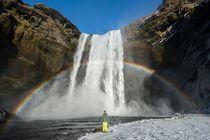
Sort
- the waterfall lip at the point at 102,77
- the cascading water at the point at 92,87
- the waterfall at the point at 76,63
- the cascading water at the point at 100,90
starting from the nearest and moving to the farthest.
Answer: the cascading water at the point at 100,90
the cascading water at the point at 92,87
the waterfall lip at the point at 102,77
the waterfall at the point at 76,63

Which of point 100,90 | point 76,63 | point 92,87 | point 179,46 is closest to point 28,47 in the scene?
point 76,63

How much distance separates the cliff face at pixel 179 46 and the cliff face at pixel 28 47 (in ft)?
54.7

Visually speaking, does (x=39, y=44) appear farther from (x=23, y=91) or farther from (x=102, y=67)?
(x=102, y=67)

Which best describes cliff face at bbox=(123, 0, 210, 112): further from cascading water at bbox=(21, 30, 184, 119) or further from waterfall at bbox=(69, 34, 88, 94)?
waterfall at bbox=(69, 34, 88, 94)

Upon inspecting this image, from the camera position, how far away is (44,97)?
66812 mm

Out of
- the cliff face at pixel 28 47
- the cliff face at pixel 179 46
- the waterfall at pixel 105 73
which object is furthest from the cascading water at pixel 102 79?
the cliff face at pixel 28 47

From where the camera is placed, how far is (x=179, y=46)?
184ft

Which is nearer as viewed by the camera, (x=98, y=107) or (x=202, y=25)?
(x=202, y=25)

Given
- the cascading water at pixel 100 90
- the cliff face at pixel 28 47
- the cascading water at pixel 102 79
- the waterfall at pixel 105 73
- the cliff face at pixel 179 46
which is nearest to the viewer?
the cliff face at pixel 179 46

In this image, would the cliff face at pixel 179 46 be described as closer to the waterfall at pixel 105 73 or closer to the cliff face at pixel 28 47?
the waterfall at pixel 105 73

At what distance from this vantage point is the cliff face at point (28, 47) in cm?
5778

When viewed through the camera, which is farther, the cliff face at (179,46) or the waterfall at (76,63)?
the waterfall at (76,63)

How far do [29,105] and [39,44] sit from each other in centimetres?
1417

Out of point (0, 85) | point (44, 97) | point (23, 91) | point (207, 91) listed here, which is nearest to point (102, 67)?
point (44, 97)
